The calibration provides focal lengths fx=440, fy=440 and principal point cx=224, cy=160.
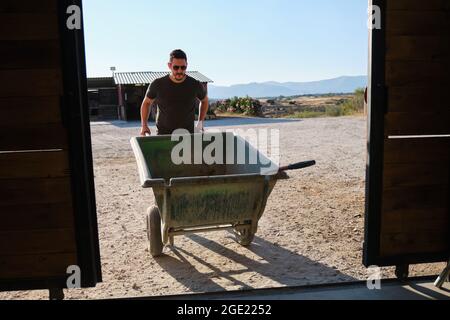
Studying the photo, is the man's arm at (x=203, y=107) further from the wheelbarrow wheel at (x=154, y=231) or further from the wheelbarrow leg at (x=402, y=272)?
the wheelbarrow leg at (x=402, y=272)

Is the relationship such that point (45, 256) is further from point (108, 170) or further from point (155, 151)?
point (108, 170)

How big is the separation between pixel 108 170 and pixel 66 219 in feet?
21.9

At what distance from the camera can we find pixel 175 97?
5352mm

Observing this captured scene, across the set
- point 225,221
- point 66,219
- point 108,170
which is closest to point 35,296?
point 66,219

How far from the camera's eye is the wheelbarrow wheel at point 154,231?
465 centimetres

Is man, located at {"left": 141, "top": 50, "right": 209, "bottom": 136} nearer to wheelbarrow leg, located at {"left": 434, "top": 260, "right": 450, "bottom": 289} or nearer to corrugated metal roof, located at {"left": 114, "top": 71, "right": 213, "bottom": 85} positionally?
wheelbarrow leg, located at {"left": 434, "top": 260, "right": 450, "bottom": 289}

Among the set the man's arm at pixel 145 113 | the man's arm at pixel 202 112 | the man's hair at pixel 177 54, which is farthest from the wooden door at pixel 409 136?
the man's arm at pixel 145 113

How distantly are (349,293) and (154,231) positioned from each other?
211 centimetres

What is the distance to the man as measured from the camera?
17.2ft

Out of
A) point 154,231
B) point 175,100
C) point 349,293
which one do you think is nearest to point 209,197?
point 154,231

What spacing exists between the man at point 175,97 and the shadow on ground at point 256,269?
156 centimetres

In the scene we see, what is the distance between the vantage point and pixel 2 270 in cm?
332

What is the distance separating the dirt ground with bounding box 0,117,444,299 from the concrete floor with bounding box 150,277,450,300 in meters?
0.41

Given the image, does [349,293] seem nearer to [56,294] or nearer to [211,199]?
[211,199]
